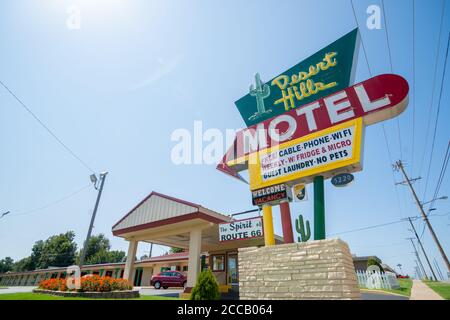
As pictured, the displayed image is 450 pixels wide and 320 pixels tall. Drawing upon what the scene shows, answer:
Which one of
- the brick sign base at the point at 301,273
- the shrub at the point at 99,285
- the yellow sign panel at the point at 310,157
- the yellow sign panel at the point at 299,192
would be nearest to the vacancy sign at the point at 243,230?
the yellow sign panel at the point at 310,157

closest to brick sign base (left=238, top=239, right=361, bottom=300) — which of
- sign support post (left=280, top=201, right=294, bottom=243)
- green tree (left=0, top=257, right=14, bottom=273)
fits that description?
sign support post (left=280, top=201, right=294, bottom=243)

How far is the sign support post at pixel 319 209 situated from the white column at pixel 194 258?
742 cm

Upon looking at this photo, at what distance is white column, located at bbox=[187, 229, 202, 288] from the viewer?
1099cm

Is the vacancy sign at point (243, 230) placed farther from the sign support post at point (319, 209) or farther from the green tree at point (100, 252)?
the green tree at point (100, 252)

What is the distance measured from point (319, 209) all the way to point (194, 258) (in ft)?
25.0

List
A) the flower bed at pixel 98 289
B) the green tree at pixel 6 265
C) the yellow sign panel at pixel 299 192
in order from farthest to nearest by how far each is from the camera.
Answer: the green tree at pixel 6 265
the flower bed at pixel 98 289
the yellow sign panel at pixel 299 192

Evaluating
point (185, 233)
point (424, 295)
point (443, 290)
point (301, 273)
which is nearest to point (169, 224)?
point (185, 233)

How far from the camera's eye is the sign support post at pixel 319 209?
552 centimetres

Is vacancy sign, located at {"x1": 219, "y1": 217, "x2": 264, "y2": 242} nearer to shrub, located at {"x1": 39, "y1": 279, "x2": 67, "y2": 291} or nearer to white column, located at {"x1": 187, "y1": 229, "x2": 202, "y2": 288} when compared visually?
white column, located at {"x1": 187, "y1": 229, "x2": 202, "y2": 288}

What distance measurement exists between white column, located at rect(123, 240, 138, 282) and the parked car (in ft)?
19.6

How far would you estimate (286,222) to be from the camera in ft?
21.0

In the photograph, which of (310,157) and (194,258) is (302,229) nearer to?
(310,157)
